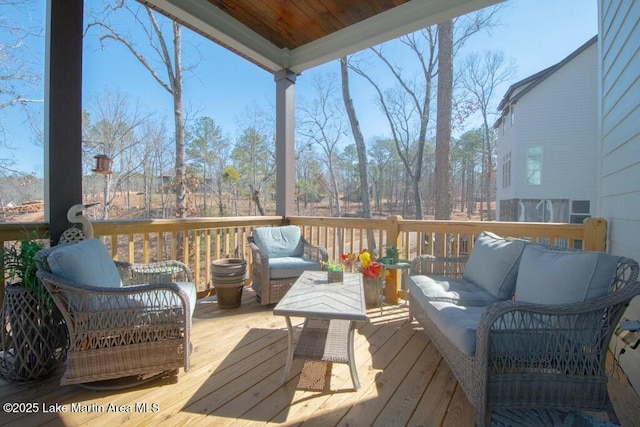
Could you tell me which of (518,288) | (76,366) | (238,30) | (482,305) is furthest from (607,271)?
(238,30)

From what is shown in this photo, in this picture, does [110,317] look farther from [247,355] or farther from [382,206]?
[382,206]

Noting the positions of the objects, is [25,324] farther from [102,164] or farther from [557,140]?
[557,140]

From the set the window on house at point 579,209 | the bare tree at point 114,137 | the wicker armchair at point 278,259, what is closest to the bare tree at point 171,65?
the bare tree at point 114,137

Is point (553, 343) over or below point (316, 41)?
below

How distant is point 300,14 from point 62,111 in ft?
8.13

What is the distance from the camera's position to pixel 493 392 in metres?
1.40

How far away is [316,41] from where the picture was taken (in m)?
3.79

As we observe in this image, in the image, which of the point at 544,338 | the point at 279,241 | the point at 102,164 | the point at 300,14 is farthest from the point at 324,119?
the point at 544,338

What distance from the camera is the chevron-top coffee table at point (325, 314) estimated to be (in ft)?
5.43

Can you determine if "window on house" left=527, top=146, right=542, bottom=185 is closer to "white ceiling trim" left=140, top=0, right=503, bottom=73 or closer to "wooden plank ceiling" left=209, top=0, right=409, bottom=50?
"white ceiling trim" left=140, top=0, right=503, bottom=73

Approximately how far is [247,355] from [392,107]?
31.3 ft

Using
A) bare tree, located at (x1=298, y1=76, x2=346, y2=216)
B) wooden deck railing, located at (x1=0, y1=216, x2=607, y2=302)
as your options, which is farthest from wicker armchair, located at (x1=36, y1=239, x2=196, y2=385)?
bare tree, located at (x1=298, y1=76, x2=346, y2=216)

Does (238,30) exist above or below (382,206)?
above

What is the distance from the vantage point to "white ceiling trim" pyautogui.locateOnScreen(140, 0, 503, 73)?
9.57 feet
